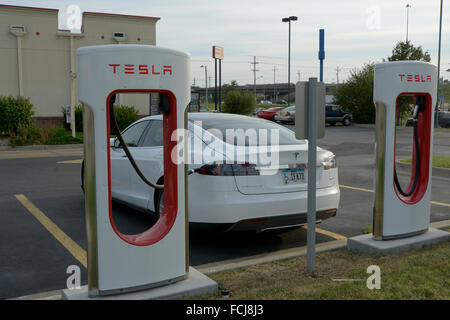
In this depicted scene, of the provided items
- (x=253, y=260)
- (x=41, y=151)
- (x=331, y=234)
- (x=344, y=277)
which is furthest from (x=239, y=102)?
(x=344, y=277)

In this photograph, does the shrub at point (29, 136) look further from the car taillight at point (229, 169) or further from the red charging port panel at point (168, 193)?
the red charging port panel at point (168, 193)

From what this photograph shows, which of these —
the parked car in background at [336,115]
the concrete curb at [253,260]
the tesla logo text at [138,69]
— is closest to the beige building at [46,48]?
the parked car in background at [336,115]

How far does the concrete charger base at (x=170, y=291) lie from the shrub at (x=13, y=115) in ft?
54.4

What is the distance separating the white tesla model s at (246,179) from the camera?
507 cm

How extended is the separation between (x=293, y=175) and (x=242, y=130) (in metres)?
0.96

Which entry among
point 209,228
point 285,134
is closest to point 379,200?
point 285,134

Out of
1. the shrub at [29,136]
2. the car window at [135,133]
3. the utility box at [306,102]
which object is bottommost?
the shrub at [29,136]

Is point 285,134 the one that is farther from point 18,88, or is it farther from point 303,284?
point 18,88

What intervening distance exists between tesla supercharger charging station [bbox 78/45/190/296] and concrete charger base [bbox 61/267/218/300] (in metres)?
0.05

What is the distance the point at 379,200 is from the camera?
525cm

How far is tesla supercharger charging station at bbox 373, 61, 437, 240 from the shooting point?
5121 mm

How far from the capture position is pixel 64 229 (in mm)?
6336

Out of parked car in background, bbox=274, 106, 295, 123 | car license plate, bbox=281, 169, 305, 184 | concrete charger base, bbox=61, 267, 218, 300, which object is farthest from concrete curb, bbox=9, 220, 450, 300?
parked car in background, bbox=274, 106, 295, 123
